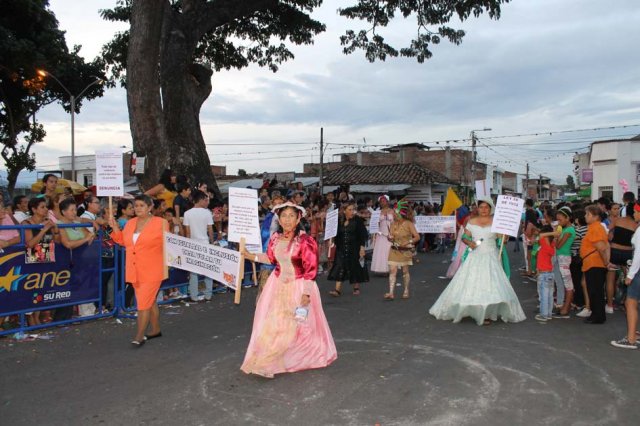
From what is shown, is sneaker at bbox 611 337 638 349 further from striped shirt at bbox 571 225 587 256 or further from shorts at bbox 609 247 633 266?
striped shirt at bbox 571 225 587 256

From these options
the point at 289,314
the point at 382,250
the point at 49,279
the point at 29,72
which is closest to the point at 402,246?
the point at 382,250

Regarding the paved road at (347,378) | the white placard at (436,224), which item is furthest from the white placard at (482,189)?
the white placard at (436,224)

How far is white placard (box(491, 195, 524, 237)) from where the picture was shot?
811cm

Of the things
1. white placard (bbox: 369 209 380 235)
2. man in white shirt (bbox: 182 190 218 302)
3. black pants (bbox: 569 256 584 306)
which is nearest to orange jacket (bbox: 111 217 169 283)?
man in white shirt (bbox: 182 190 218 302)

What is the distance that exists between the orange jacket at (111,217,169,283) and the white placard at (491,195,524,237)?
4887 mm

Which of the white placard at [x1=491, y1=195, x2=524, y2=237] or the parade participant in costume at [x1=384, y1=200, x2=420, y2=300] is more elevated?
the white placard at [x1=491, y1=195, x2=524, y2=237]

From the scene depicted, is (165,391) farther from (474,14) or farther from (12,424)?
(474,14)

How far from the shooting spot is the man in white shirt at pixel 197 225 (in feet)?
30.8

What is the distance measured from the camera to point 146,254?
6.42m

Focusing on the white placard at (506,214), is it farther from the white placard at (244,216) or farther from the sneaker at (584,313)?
the white placard at (244,216)

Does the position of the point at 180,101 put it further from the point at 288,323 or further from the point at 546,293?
the point at 288,323

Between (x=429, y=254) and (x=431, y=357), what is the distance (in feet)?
47.7

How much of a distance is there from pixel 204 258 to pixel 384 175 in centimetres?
3591

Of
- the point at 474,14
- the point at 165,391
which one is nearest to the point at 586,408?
the point at 165,391
